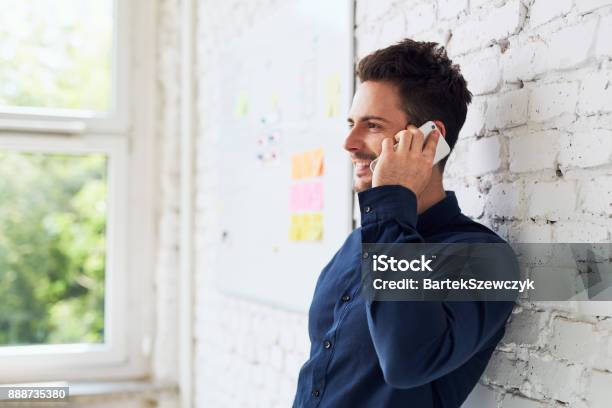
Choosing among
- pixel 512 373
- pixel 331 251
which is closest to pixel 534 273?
pixel 512 373

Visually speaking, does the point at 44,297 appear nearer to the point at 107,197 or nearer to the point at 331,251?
the point at 107,197

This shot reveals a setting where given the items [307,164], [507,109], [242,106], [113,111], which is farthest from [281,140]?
[113,111]

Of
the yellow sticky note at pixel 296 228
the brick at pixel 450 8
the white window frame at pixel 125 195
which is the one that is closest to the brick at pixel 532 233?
the brick at pixel 450 8

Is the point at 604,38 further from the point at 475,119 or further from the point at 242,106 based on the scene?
the point at 242,106

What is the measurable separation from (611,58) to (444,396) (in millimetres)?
705

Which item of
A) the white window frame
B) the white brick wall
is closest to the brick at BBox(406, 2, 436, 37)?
the white brick wall

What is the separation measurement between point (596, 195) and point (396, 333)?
0.43 m

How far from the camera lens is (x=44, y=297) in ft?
12.9

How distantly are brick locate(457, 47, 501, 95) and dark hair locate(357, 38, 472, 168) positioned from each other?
0.09 meters

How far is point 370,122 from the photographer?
1670 mm

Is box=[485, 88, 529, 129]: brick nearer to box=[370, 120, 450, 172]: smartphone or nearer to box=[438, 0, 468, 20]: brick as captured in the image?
box=[370, 120, 450, 172]: smartphone

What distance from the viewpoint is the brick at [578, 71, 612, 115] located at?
54.5 inches

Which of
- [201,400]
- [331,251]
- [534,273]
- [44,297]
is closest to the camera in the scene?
[534,273]

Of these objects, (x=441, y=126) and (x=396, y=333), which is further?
(x=441, y=126)
